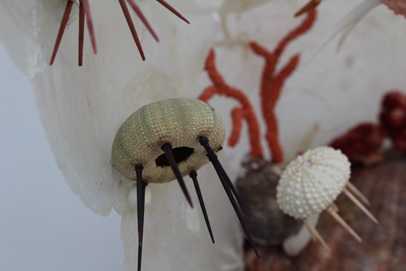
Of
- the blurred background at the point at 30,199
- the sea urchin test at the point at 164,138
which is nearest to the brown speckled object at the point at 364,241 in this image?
the sea urchin test at the point at 164,138

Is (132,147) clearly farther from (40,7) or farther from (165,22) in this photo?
(165,22)

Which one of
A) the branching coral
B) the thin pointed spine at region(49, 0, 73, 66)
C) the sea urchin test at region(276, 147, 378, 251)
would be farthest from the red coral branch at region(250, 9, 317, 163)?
the thin pointed spine at region(49, 0, 73, 66)

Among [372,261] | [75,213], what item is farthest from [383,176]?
[75,213]

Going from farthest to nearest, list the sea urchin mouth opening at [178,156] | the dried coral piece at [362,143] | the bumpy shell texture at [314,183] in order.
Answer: the dried coral piece at [362,143] → the bumpy shell texture at [314,183] → the sea urchin mouth opening at [178,156]

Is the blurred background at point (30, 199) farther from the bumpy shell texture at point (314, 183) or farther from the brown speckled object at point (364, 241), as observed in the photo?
the brown speckled object at point (364, 241)

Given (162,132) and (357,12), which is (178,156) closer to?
(162,132)
